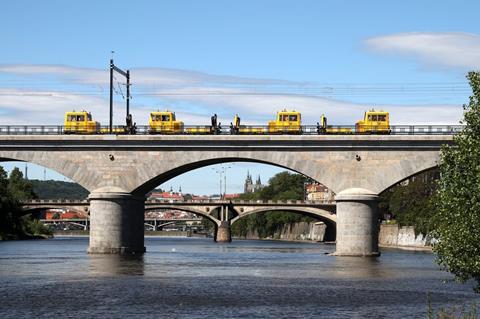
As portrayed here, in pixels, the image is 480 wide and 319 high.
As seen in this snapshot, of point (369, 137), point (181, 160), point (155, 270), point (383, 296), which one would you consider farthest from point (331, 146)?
point (383, 296)

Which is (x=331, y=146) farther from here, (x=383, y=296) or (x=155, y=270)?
(x=383, y=296)

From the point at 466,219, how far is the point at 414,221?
8941 centimetres

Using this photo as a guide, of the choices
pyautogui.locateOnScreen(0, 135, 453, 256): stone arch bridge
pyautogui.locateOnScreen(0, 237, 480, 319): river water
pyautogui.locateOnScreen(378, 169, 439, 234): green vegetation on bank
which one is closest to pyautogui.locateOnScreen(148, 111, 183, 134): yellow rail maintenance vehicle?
pyautogui.locateOnScreen(0, 135, 453, 256): stone arch bridge

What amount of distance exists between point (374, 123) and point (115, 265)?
27.9 meters

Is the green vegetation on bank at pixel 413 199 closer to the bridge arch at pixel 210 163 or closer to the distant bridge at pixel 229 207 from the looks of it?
the distant bridge at pixel 229 207

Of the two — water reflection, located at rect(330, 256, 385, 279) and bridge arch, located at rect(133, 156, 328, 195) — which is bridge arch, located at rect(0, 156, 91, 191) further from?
water reflection, located at rect(330, 256, 385, 279)

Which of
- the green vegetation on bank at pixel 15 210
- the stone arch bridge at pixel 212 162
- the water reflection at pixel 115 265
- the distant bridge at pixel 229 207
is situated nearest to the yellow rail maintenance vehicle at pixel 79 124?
the stone arch bridge at pixel 212 162

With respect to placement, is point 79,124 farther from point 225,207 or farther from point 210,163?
point 225,207

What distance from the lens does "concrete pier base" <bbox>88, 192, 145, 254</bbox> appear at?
88875 mm

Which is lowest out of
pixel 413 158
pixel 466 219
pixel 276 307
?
pixel 276 307

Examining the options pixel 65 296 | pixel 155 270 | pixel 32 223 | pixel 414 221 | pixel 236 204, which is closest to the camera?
pixel 65 296

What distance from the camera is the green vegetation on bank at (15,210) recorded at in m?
158

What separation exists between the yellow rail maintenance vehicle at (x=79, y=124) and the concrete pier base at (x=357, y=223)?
23.5 meters

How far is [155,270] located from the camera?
72.6 m
